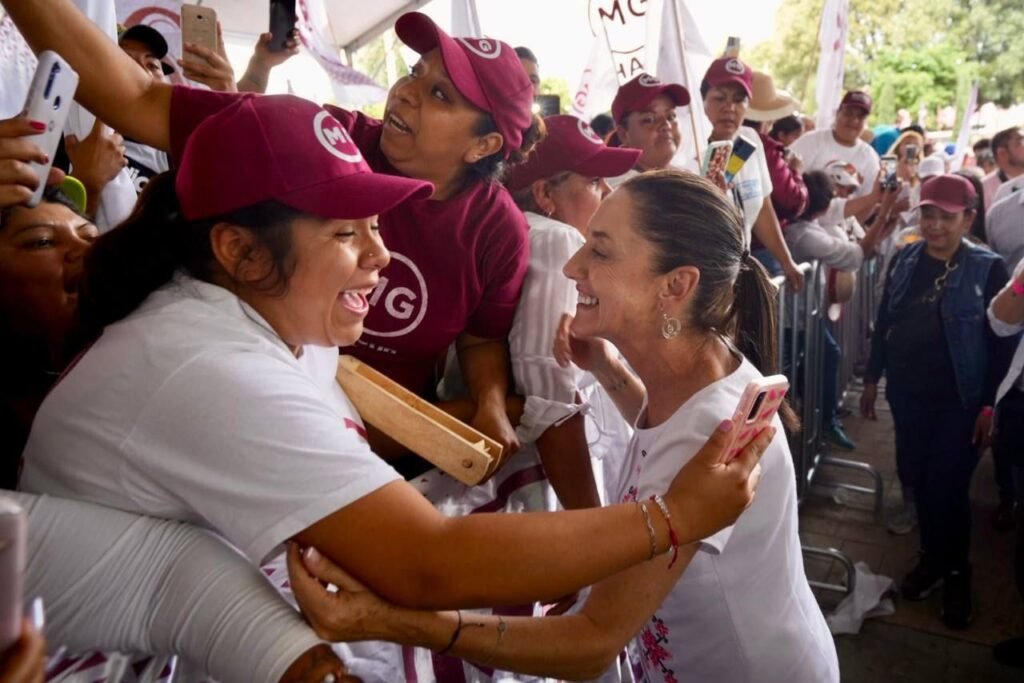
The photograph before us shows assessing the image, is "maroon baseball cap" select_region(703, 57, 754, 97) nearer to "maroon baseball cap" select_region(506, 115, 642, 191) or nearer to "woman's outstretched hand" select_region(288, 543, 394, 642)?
"maroon baseball cap" select_region(506, 115, 642, 191)

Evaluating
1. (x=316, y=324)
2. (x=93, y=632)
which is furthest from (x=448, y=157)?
(x=93, y=632)

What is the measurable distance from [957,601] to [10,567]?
4.47 m

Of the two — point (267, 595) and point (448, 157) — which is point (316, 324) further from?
point (448, 157)

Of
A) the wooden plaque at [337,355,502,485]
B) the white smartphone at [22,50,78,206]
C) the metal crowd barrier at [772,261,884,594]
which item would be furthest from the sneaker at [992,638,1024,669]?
the white smartphone at [22,50,78,206]

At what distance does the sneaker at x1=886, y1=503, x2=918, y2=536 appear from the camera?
5.05 metres

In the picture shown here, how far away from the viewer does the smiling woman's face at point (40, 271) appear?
177cm

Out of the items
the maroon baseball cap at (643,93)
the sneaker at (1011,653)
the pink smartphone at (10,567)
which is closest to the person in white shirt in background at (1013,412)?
the sneaker at (1011,653)

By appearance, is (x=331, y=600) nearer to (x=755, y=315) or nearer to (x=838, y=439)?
(x=755, y=315)

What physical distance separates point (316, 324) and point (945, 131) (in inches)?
1206

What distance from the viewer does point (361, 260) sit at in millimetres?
1439

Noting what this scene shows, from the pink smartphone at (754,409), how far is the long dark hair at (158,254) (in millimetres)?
809

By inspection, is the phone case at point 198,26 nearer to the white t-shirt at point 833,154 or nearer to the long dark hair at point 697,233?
the long dark hair at point 697,233

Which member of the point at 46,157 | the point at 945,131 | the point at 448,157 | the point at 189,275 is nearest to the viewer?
the point at 189,275

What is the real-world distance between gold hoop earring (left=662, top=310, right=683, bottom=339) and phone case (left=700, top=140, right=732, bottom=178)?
1.76 metres
